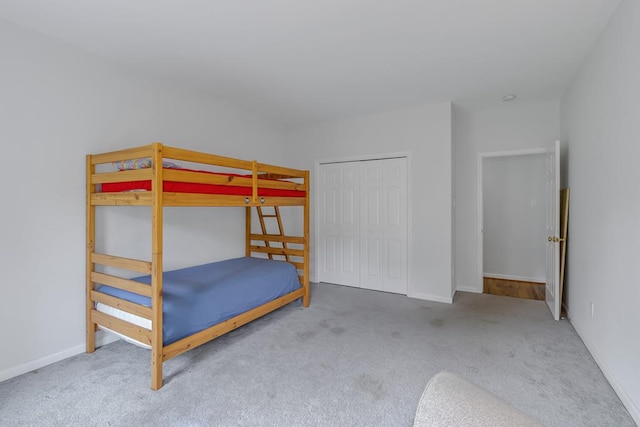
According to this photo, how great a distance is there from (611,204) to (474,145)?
2256 millimetres

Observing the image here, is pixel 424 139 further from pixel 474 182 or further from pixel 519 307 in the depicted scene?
pixel 519 307

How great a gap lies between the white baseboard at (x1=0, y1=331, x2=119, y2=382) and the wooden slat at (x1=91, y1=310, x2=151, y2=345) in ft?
0.82

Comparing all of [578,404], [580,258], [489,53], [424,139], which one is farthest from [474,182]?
[578,404]

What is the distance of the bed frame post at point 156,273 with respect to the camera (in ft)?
6.59

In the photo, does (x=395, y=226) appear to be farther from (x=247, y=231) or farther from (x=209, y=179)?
(x=209, y=179)

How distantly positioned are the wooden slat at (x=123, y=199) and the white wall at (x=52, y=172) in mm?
201

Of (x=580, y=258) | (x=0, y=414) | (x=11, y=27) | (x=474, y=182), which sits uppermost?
(x=11, y=27)

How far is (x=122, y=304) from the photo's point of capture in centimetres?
227

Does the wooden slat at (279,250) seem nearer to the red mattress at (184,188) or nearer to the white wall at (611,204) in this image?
the red mattress at (184,188)

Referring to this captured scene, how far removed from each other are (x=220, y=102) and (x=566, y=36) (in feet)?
11.1

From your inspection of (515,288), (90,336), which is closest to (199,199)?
(90,336)

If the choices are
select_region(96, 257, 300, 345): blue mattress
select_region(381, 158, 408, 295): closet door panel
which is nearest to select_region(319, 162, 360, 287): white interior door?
select_region(381, 158, 408, 295): closet door panel

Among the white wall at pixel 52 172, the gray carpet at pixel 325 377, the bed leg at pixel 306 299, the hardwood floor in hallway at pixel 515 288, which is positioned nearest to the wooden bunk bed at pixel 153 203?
the white wall at pixel 52 172

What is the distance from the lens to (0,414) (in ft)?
5.83
